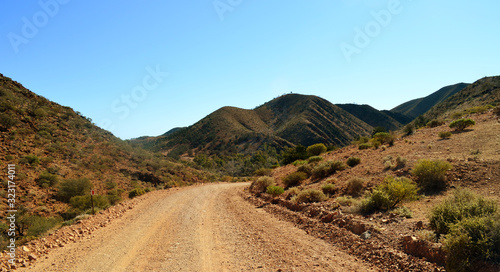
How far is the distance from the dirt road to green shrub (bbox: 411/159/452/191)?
5.20m

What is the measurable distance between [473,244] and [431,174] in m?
5.63

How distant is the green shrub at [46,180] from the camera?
17198 millimetres

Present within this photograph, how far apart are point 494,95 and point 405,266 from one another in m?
42.5

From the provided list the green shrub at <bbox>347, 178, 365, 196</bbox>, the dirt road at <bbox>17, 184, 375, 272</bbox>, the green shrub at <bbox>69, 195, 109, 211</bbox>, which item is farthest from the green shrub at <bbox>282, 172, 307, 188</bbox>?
the green shrub at <bbox>69, 195, 109, 211</bbox>

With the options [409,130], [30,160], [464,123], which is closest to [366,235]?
[464,123]

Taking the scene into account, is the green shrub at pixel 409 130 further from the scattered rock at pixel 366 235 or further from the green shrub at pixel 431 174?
the scattered rock at pixel 366 235

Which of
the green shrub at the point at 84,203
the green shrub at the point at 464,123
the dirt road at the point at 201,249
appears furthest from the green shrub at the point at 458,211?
the green shrub at the point at 84,203

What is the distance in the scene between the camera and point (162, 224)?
1020 centimetres

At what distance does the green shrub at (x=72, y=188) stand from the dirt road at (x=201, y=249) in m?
9.77

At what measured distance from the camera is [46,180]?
690 inches

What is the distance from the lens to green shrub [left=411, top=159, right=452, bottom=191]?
29.8 feet

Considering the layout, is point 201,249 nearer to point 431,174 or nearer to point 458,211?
point 458,211

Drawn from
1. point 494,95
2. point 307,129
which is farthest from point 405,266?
point 307,129

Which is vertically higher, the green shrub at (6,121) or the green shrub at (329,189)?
the green shrub at (6,121)
